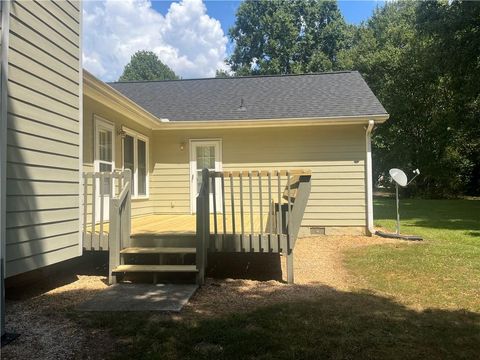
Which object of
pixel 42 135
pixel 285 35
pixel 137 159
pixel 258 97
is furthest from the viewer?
pixel 285 35

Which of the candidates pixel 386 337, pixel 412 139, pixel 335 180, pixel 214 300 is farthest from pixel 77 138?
pixel 412 139

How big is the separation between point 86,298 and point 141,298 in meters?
0.65

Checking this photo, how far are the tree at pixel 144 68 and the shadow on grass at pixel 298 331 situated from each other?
47.6 meters

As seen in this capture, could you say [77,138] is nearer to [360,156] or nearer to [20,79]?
[20,79]

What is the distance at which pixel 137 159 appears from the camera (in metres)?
8.45

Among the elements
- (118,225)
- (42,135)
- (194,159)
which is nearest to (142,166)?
(194,159)

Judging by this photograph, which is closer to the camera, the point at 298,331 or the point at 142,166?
the point at 298,331

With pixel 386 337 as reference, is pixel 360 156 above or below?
above

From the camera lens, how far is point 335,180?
914 centimetres

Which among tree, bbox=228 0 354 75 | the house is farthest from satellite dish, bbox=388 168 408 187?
tree, bbox=228 0 354 75

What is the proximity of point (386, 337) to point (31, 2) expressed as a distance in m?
4.49

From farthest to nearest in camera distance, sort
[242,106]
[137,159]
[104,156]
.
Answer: [242,106] < [137,159] < [104,156]

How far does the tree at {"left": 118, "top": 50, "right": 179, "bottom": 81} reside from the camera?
161ft

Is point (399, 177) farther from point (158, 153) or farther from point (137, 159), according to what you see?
point (137, 159)
